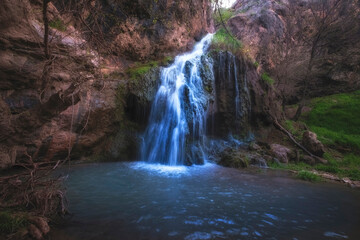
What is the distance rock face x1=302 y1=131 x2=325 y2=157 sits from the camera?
9953mm

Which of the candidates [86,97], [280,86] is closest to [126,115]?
[86,97]

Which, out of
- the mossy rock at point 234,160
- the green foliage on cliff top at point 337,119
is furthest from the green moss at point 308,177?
the green foliage on cliff top at point 337,119

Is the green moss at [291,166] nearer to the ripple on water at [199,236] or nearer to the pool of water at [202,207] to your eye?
the pool of water at [202,207]

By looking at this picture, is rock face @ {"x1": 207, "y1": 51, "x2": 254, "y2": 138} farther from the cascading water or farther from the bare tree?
the bare tree

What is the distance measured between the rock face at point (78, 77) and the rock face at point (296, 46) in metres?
6.67

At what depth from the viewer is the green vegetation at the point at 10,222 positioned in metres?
2.59

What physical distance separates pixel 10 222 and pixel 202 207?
3033mm

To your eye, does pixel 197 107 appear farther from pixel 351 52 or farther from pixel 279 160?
pixel 351 52

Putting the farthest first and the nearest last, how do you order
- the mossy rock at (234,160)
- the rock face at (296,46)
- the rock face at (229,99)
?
the rock face at (296,46) < the rock face at (229,99) < the mossy rock at (234,160)

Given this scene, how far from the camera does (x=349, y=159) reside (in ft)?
32.3

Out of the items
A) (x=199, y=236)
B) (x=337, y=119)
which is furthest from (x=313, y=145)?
(x=199, y=236)

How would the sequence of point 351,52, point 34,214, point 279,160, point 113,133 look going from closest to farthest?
point 34,214 → point 113,133 → point 279,160 → point 351,52

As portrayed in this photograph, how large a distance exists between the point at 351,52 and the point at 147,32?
52.2ft

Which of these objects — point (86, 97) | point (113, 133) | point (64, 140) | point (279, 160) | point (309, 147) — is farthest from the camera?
point (309, 147)
